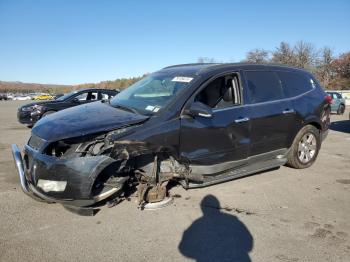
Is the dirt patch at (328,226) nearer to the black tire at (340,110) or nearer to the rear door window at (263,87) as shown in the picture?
the rear door window at (263,87)

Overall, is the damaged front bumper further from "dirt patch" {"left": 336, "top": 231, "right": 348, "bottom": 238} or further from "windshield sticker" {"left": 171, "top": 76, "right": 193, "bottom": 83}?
"dirt patch" {"left": 336, "top": 231, "right": 348, "bottom": 238}

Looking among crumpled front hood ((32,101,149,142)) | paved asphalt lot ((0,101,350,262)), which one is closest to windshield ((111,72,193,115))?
crumpled front hood ((32,101,149,142))

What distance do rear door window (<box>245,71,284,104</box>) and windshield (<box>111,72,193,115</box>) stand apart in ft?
3.44

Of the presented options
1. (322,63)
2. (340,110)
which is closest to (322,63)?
(322,63)

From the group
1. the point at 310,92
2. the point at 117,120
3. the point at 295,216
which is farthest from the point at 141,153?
the point at 310,92

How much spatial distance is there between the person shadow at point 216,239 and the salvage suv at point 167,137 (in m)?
0.65

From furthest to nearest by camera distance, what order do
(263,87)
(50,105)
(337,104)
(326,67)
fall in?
(326,67), (337,104), (50,105), (263,87)

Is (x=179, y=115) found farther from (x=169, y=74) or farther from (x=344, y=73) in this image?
(x=344, y=73)

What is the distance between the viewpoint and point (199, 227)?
12.9 feet

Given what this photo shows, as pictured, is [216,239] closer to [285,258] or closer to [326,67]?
[285,258]

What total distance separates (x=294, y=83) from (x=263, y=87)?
981mm

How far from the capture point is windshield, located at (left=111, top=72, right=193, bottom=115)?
15.1ft

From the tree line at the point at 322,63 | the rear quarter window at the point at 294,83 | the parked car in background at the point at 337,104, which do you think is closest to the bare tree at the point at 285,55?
the tree line at the point at 322,63

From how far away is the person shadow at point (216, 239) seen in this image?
130 inches
